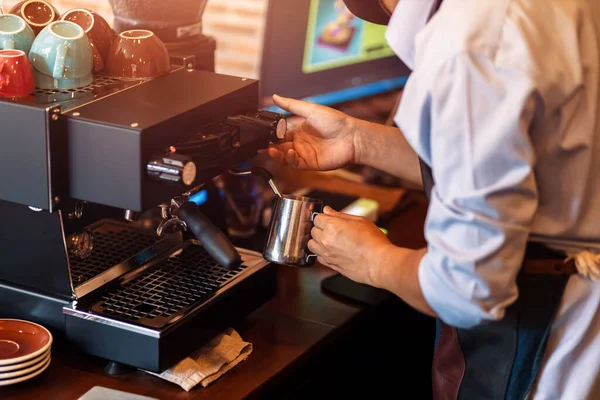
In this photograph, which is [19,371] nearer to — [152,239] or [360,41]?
[152,239]

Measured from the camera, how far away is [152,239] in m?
1.36

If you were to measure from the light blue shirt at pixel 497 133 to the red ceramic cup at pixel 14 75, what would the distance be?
1.69ft

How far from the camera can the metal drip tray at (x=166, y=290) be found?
1.15m

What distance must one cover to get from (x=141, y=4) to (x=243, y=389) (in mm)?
707

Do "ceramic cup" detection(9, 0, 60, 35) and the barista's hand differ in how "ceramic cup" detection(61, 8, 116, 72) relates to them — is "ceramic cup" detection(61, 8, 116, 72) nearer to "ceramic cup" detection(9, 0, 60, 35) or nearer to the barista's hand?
"ceramic cup" detection(9, 0, 60, 35)

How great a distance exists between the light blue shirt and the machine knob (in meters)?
0.28

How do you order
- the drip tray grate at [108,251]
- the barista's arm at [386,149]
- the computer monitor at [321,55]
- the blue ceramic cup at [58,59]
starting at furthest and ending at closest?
the computer monitor at [321,55] → the barista's arm at [386,149] → the drip tray grate at [108,251] → the blue ceramic cup at [58,59]

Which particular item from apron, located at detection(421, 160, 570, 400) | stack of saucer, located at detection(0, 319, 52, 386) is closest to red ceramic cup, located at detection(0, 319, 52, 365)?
stack of saucer, located at detection(0, 319, 52, 386)

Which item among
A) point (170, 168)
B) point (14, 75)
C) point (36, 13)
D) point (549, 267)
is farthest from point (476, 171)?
point (36, 13)

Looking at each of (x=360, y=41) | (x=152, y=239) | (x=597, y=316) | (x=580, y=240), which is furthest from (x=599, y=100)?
(x=360, y=41)

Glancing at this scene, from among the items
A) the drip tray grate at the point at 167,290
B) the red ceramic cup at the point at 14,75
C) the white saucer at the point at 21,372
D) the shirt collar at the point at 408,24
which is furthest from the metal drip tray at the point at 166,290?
the shirt collar at the point at 408,24

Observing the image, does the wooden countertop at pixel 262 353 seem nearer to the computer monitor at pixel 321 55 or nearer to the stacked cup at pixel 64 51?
the stacked cup at pixel 64 51

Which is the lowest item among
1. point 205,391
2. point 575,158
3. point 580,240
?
point 205,391

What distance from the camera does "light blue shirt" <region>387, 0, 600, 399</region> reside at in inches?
34.9
